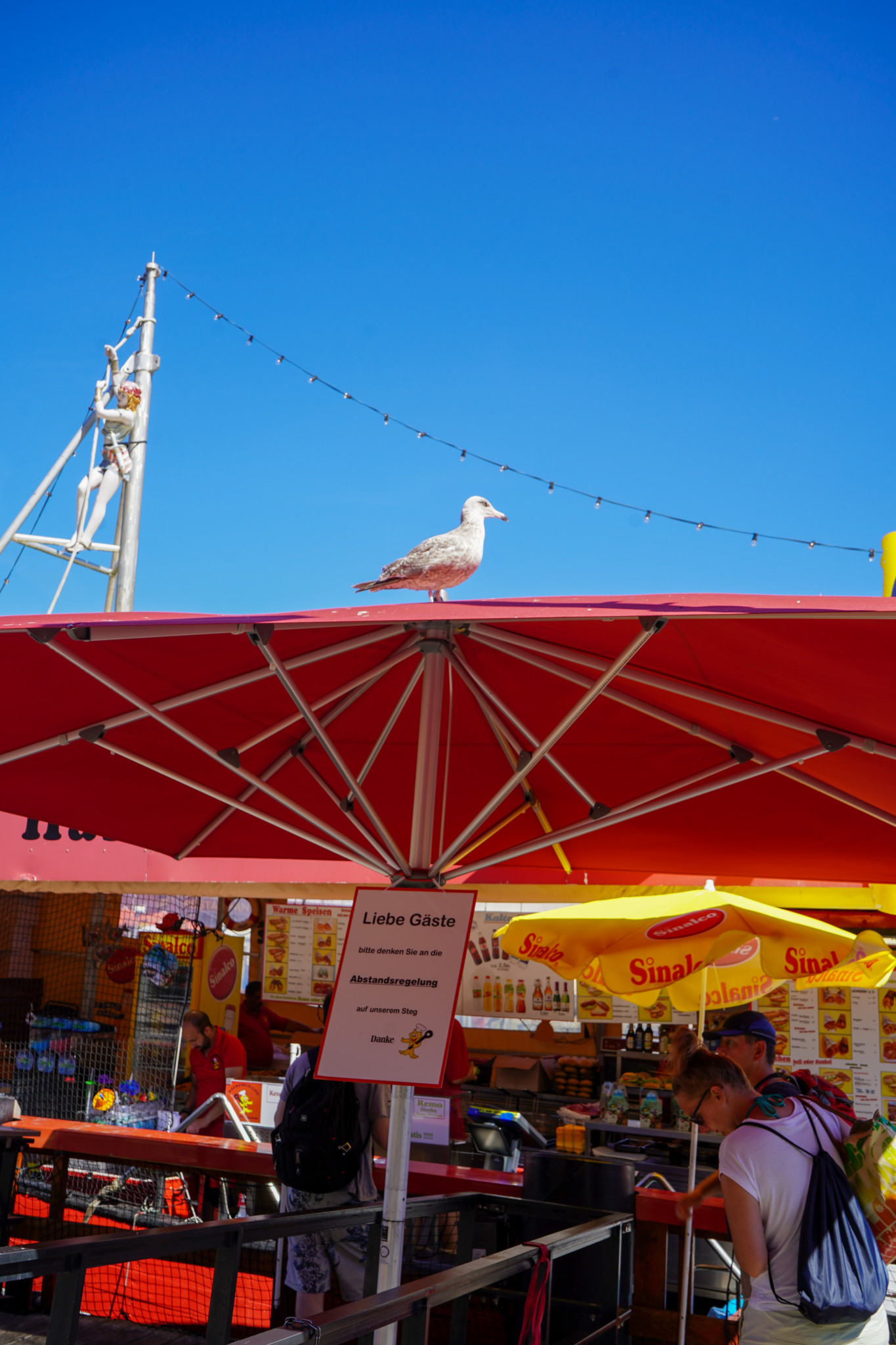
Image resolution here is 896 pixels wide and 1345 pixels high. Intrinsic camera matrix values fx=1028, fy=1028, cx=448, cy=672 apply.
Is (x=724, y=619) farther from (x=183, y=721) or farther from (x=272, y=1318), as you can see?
(x=272, y=1318)

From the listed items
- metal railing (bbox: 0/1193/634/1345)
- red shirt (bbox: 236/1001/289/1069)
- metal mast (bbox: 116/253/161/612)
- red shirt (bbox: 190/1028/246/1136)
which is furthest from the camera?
metal mast (bbox: 116/253/161/612)

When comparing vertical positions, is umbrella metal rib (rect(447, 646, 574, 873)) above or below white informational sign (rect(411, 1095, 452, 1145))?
above

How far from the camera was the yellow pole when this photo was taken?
402 centimetres

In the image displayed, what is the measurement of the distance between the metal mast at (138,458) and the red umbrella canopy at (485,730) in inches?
340

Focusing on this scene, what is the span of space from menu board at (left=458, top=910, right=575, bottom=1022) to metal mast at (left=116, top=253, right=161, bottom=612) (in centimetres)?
661

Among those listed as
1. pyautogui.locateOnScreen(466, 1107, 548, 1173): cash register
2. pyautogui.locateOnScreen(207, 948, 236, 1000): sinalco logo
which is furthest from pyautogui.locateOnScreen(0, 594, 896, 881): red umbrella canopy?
pyautogui.locateOnScreen(207, 948, 236, 1000): sinalco logo

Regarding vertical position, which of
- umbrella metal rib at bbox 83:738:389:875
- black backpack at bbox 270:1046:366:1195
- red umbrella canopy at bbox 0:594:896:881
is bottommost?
black backpack at bbox 270:1046:366:1195

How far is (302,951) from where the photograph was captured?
948 cm

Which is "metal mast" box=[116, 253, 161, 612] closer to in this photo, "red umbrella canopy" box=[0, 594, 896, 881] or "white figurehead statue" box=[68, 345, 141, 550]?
"white figurehead statue" box=[68, 345, 141, 550]

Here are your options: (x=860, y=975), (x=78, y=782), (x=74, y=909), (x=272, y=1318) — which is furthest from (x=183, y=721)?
(x=74, y=909)

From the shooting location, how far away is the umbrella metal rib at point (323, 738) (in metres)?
2.55

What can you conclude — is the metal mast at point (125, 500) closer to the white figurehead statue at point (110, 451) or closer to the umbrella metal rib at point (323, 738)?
the white figurehead statue at point (110, 451)

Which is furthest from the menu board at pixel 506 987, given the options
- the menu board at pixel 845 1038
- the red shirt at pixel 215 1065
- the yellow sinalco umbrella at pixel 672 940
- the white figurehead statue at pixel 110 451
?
the white figurehead statue at pixel 110 451

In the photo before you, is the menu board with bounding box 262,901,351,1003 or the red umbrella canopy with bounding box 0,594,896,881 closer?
the red umbrella canopy with bounding box 0,594,896,881
